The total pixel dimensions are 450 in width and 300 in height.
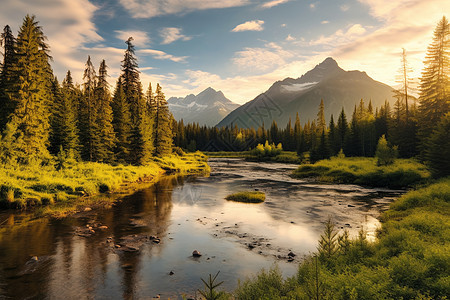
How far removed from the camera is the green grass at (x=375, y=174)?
32812 millimetres

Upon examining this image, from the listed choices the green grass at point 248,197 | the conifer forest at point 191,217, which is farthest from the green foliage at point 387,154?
the green grass at point 248,197

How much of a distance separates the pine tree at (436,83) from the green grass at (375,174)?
7.67 meters

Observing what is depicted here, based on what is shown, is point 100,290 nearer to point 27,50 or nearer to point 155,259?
point 155,259

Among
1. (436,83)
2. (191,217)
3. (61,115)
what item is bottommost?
(191,217)

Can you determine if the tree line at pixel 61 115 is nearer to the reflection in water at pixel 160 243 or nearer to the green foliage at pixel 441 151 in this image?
the reflection in water at pixel 160 243

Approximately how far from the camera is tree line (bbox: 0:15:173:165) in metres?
27.8

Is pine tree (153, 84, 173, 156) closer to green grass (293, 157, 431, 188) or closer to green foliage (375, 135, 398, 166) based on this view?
green grass (293, 157, 431, 188)

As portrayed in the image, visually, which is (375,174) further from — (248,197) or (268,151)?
(268,151)

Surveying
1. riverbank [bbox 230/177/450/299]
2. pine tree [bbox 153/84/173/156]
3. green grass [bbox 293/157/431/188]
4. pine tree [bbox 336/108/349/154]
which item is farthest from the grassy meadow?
pine tree [bbox 336/108/349/154]

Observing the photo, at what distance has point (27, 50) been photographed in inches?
1148

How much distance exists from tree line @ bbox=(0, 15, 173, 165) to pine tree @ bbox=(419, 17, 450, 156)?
4880 centimetres

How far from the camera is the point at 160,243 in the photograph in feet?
48.5

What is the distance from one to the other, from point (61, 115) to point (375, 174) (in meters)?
46.3

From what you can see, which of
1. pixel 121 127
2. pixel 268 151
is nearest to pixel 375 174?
pixel 121 127
